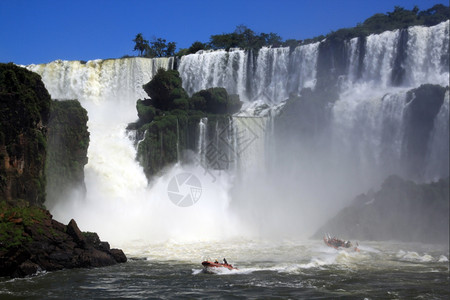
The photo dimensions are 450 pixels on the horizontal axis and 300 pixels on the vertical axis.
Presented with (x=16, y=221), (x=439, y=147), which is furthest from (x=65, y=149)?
(x=439, y=147)

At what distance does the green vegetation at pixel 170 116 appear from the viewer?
37000mm

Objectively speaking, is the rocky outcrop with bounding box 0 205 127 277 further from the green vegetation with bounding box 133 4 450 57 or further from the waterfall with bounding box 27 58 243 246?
the green vegetation with bounding box 133 4 450 57

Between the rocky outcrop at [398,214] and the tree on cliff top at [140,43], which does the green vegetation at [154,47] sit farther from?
the rocky outcrop at [398,214]

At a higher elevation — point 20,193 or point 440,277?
point 20,193

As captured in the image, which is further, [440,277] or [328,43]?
[328,43]

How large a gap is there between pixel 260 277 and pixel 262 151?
808 inches

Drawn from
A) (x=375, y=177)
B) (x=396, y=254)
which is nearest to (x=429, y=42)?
(x=375, y=177)

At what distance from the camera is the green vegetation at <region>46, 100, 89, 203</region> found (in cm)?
2934

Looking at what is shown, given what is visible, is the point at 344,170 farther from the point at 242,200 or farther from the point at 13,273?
the point at 13,273

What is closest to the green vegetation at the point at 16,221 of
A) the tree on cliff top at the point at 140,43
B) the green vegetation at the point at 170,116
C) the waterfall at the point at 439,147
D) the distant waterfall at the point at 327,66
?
the green vegetation at the point at 170,116

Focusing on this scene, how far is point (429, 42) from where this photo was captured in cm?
4088

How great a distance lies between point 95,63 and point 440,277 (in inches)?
1565

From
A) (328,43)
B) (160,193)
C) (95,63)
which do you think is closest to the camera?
(160,193)

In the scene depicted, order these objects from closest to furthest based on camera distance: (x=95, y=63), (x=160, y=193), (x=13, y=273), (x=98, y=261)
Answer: (x=13, y=273)
(x=98, y=261)
(x=160, y=193)
(x=95, y=63)
